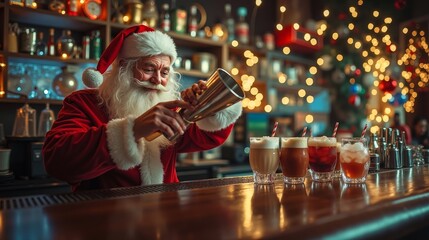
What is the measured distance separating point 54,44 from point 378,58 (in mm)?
4213

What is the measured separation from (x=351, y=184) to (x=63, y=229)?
0.91m

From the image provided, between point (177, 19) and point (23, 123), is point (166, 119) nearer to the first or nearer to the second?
point (23, 123)

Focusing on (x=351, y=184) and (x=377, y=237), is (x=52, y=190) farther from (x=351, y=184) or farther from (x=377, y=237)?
(x=377, y=237)

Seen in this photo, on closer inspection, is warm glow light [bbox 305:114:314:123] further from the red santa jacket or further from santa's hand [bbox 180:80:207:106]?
santa's hand [bbox 180:80:207:106]

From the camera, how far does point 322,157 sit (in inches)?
49.7

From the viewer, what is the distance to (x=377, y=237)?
2.44 ft

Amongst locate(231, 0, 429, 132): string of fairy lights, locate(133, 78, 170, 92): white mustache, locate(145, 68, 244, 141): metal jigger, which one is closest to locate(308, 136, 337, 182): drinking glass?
locate(145, 68, 244, 141): metal jigger

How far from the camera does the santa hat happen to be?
5.82 feet

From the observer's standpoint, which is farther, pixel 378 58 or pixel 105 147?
pixel 378 58

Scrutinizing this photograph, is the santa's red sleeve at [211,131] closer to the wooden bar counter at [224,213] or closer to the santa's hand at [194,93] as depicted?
the santa's hand at [194,93]

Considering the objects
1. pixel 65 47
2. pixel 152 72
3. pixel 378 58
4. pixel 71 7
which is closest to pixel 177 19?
pixel 71 7

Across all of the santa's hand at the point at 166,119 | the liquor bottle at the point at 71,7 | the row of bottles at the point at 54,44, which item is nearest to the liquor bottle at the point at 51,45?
the row of bottles at the point at 54,44

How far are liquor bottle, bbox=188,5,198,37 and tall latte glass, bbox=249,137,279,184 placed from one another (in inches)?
107

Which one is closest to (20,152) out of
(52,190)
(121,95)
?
(52,190)
